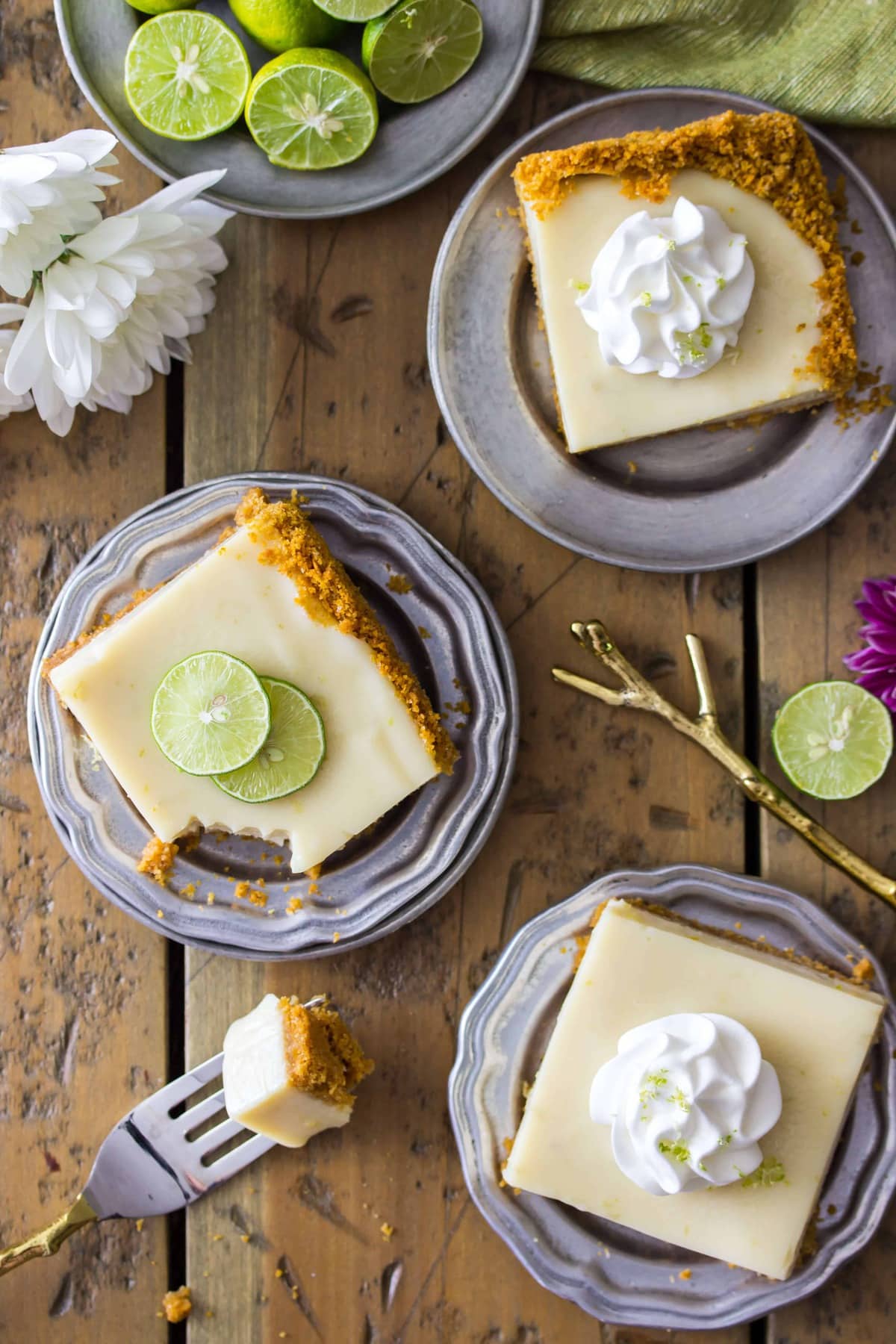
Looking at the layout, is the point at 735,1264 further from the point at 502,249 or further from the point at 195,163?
the point at 195,163

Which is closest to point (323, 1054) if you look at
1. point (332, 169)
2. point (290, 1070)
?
point (290, 1070)

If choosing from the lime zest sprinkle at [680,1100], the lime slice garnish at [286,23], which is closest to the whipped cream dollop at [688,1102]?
the lime zest sprinkle at [680,1100]

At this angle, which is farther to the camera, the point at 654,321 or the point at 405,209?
the point at 405,209

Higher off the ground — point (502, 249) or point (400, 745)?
point (502, 249)

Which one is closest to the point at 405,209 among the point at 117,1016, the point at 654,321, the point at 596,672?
the point at 654,321

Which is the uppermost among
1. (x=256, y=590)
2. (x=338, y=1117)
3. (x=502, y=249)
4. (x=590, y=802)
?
(x=502, y=249)

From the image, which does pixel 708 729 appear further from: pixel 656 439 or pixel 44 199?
pixel 44 199

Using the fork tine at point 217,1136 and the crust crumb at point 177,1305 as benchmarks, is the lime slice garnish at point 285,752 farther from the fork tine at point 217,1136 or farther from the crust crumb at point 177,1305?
the crust crumb at point 177,1305
